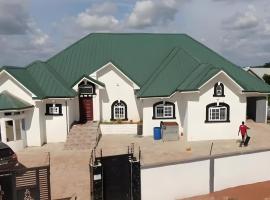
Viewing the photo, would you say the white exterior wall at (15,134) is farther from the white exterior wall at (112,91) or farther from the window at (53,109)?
the white exterior wall at (112,91)

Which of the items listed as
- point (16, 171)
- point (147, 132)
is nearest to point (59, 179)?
point (16, 171)

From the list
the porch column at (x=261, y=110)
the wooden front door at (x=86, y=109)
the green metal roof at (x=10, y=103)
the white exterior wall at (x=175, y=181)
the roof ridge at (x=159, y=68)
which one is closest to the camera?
the white exterior wall at (x=175, y=181)

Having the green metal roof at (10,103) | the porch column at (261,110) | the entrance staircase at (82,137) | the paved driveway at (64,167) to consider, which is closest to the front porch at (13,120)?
the green metal roof at (10,103)

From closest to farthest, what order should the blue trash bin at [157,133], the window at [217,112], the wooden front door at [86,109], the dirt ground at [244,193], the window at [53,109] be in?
1. the dirt ground at [244,193]
2. the window at [217,112]
3. the blue trash bin at [157,133]
4. the window at [53,109]
5. the wooden front door at [86,109]

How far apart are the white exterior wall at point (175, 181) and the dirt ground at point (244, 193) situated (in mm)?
495

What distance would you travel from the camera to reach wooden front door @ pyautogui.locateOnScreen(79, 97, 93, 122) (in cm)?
2742

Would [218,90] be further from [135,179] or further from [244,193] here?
[135,179]

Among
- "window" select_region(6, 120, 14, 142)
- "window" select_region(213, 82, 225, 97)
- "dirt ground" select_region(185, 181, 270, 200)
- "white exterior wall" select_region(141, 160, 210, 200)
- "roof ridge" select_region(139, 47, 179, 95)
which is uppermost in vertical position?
"roof ridge" select_region(139, 47, 179, 95)

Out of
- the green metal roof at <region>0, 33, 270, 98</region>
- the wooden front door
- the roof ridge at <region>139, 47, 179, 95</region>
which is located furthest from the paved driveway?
the roof ridge at <region>139, 47, 179, 95</region>

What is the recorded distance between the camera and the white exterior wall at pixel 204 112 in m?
23.8

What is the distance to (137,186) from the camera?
13.2 meters

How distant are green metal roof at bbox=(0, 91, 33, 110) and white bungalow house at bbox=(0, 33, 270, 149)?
2.7 inches

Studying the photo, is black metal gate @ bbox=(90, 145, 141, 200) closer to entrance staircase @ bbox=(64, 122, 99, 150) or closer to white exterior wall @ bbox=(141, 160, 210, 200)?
white exterior wall @ bbox=(141, 160, 210, 200)

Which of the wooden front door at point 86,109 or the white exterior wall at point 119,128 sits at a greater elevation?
the wooden front door at point 86,109
